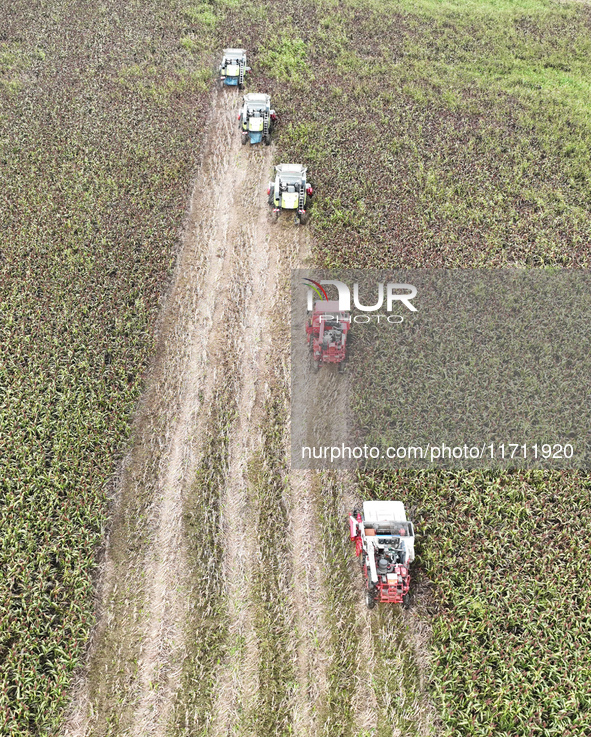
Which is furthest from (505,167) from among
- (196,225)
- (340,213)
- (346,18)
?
(346,18)

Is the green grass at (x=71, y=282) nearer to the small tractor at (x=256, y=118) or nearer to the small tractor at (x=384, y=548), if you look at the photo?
the small tractor at (x=256, y=118)

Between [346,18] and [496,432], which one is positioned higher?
[346,18]

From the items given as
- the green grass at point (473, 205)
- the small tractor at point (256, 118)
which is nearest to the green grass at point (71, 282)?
the small tractor at point (256, 118)

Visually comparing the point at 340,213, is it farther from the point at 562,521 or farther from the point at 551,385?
the point at 562,521

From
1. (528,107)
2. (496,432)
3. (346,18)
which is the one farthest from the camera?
(346,18)

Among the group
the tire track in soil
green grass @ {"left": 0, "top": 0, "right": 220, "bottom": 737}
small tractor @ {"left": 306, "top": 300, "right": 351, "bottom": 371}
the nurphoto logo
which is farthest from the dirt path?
the nurphoto logo

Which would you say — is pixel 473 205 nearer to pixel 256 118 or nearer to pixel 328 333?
pixel 256 118
